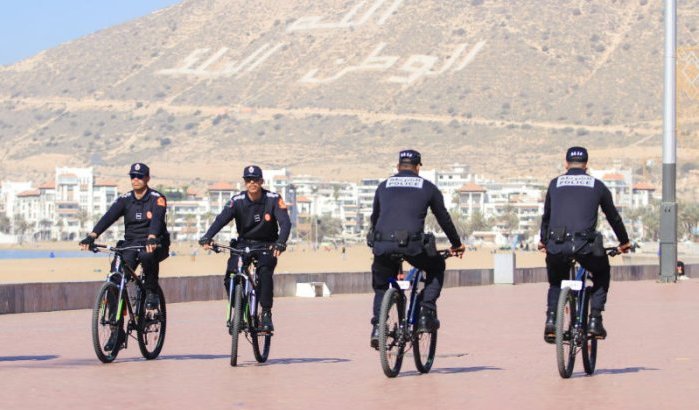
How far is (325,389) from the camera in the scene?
11469mm

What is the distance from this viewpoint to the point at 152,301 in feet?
45.4

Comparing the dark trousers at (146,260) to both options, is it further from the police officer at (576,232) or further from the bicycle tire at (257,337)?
the police officer at (576,232)

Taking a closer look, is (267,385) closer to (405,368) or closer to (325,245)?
(405,368)

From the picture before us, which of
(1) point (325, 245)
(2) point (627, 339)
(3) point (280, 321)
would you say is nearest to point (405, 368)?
(2) point (627, 339)

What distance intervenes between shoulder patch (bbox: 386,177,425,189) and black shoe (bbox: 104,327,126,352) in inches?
108

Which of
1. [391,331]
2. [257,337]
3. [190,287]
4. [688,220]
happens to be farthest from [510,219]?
[391,331]

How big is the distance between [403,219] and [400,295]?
56cm

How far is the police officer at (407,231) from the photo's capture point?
12.0 meters

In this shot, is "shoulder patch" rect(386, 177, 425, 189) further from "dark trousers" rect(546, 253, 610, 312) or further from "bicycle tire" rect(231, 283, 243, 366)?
"bicycle tire" rect(231, 283, 243, 366)

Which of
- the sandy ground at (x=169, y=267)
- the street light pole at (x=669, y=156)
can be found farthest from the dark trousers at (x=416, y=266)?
the sandy ground at (x=169, y=267)

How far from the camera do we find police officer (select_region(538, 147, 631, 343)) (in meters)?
12.0

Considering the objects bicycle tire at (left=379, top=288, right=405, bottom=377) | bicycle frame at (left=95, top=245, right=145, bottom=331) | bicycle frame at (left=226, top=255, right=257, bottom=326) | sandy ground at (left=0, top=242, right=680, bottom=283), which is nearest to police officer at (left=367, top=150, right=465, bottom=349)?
bicycle tire at (left=379, top=288, right=405, bottom=377)

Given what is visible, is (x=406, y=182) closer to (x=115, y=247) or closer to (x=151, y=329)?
(x=115, y=247)

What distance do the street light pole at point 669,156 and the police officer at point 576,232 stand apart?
739 inches
